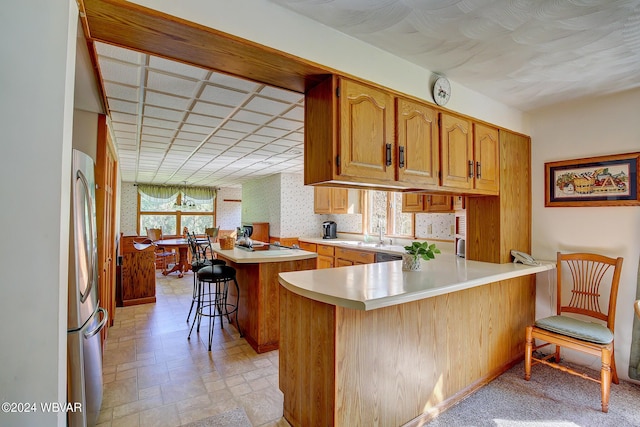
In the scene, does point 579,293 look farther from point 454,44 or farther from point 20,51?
point 20,51

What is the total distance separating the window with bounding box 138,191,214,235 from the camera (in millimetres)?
8695

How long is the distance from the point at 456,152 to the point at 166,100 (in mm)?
2373

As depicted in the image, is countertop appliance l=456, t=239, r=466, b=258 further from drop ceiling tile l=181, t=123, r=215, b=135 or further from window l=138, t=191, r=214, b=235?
window l=138, t=191, r=214, b=235

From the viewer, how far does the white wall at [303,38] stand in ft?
4.17

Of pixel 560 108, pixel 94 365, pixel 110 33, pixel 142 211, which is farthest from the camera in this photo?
pixel 142 211

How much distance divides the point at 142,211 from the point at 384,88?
8831mm

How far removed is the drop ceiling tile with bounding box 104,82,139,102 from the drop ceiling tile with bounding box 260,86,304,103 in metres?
0.98

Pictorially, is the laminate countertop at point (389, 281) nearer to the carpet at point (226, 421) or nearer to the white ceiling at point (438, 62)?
the carpet at point (226, 421)

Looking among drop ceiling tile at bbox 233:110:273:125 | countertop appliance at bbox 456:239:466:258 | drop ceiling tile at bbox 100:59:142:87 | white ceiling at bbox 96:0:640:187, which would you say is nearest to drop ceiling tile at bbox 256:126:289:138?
white ceiling at bbox 96:0:640:187

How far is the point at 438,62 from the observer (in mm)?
1983

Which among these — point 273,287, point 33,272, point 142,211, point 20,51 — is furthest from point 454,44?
point 142,211

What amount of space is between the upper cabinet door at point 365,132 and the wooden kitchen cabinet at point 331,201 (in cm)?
344

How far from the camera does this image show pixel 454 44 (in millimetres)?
1761

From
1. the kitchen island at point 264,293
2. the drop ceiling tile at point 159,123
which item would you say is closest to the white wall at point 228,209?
the drop ceiling tile at point 159,123
